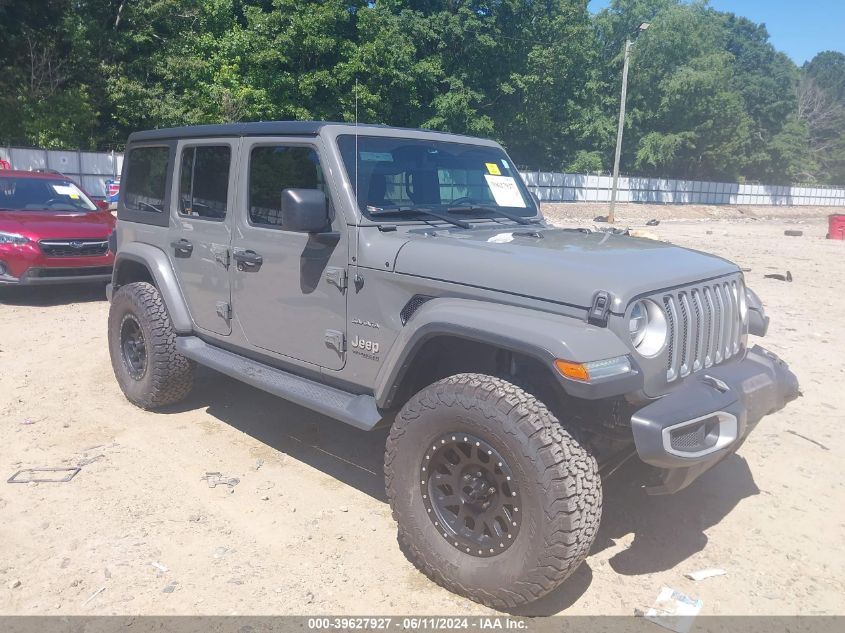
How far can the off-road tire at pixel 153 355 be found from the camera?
16.0 ft

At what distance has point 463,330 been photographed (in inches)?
117

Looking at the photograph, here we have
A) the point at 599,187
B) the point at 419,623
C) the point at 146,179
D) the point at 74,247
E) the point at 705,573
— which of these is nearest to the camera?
the point at 419,623

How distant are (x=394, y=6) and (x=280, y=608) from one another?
Result: 3553 cm

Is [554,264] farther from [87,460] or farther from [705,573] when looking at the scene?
[87,460]

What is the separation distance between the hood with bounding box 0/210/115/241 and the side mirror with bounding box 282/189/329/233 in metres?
6.68

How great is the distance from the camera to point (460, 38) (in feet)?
118

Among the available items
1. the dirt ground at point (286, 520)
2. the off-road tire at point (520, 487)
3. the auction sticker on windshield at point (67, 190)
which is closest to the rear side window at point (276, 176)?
the off-road tire at point (520, 487)

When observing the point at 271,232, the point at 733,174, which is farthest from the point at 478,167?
the point at 733,174

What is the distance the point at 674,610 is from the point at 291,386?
2237 mm

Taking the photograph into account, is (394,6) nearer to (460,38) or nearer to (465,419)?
(460,38)

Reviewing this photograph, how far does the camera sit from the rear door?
439 centimetres

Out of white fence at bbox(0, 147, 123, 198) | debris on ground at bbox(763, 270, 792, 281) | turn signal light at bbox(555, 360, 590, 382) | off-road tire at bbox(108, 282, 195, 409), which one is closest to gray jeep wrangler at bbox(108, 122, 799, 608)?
A: turn signal light at bbox(555, 360, 590, 382)

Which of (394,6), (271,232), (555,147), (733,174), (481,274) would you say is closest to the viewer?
(481,274)

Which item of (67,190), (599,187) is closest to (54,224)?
(67,190)
